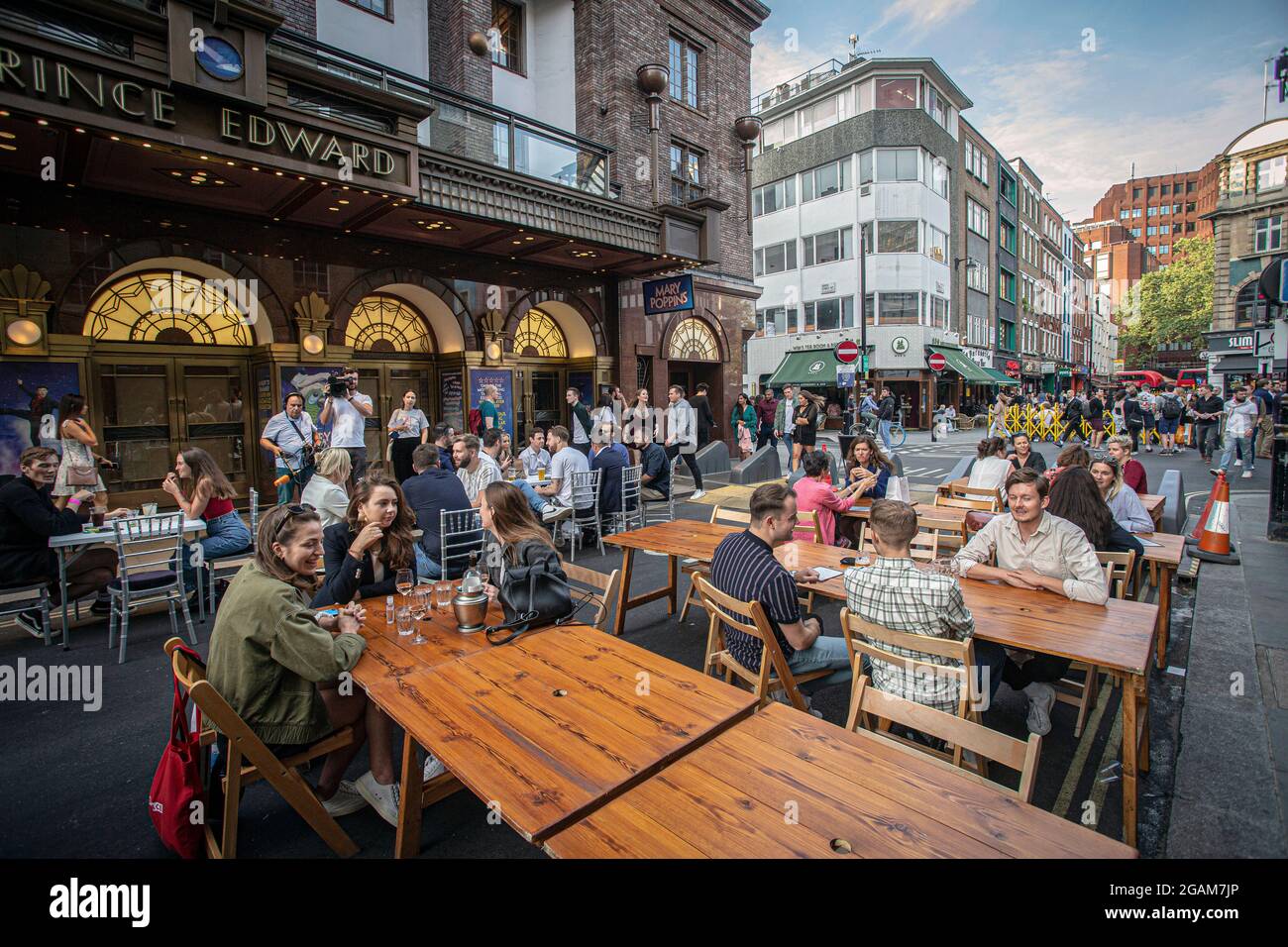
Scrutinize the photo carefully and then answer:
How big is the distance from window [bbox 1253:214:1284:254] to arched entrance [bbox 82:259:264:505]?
164 feet

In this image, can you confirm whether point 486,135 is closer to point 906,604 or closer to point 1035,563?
point 1035,563

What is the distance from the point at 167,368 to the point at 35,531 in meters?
5.50

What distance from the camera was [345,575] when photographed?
389cm

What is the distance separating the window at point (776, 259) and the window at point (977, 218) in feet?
34.7

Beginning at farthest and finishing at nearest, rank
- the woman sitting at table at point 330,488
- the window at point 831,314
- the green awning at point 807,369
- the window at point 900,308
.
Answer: the window at point 831,314 → the green awning at point 807,369 → the window at point 900,308 → the woman sitting at table at point 330,488

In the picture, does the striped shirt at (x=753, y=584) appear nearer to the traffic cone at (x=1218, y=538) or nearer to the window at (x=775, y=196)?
the traffic cone at (x=1218, y=538)

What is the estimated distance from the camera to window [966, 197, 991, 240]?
35875 mm

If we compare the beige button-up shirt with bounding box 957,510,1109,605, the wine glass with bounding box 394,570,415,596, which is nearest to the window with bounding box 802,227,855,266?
the beige button-up shirt with bounding box 957,510,1109,605

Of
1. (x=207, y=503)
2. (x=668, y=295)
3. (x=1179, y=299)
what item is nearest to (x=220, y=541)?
(x=207, y=503)

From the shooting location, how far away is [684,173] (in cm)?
1689

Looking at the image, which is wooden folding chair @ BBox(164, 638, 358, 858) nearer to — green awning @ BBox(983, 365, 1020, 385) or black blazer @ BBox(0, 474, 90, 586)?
black blazer @ BBox(0, 474, 90, 586)

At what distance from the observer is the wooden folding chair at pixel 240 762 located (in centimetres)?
241

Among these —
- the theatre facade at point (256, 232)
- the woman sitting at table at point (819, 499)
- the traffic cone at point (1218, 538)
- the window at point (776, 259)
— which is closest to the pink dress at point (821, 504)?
the woman sitting at table at point (819, 499)
